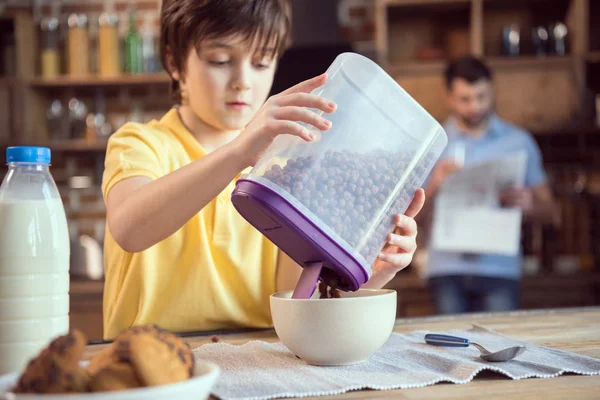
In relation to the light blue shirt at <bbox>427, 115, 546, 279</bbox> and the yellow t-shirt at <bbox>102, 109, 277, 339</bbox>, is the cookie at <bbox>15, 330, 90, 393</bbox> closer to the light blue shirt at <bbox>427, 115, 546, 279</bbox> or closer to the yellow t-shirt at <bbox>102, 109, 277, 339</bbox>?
the yellow t-shirt at <bbox>102, 109, 277, 339</bbox>

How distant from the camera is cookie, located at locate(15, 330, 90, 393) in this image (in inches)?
19.1

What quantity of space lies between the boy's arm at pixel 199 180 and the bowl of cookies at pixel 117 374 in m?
0.30

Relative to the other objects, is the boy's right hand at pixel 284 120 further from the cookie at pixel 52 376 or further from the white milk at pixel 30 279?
the cookie at pixel 52 376

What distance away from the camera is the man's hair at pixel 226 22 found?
109 cm

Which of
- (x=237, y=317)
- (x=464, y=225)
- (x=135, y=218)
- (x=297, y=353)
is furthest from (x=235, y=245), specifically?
(x=464, y=225)

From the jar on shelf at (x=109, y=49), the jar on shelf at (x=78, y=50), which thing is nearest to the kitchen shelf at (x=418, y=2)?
the jar on shelf at (x=109, y=49)

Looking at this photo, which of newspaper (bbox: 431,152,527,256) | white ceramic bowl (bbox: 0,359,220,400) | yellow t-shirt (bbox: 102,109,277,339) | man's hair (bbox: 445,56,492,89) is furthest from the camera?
man's hair (bbox: 445,56,492,89)

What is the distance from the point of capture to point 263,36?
1.11 metres

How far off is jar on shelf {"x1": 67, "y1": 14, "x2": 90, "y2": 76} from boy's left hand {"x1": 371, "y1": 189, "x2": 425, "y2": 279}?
2.78 meters

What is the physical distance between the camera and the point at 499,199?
259 cm

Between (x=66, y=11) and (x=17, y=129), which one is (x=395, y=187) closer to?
(x=17, y=129)

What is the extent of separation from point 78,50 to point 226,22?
8.47ft

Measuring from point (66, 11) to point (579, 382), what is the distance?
11.6 ft

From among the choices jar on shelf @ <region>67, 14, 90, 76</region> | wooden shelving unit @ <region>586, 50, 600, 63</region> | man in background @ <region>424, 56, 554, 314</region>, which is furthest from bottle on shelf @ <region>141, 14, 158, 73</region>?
wooden shelving unit @ <region>586, 50, 600, 63</region>
